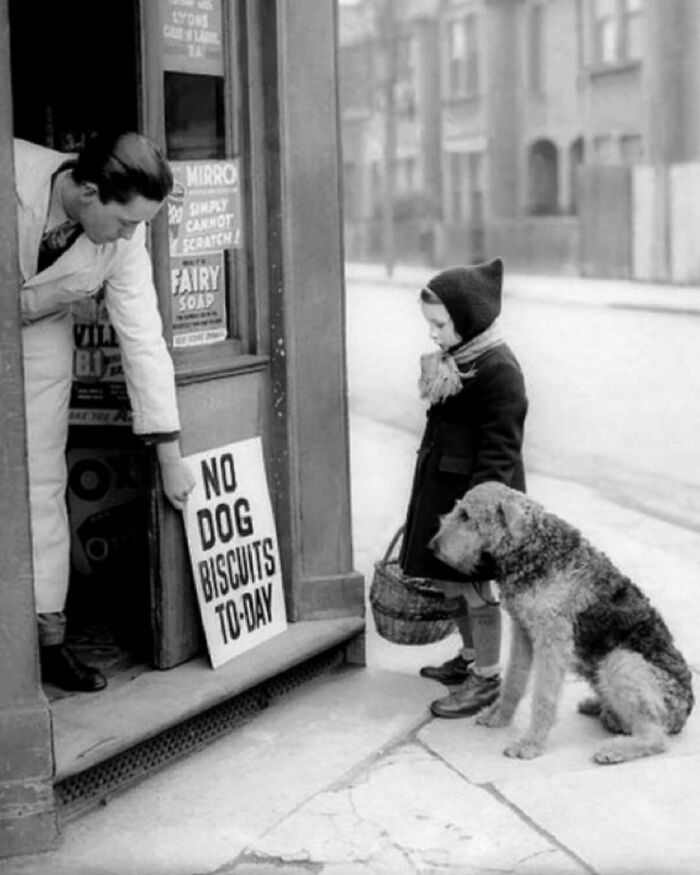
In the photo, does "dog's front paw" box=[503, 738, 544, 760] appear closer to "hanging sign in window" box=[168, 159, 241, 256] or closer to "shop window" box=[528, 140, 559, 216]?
"hanging sign in window" box=[168, 159, 241, 256]

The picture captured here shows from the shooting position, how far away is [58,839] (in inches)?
184

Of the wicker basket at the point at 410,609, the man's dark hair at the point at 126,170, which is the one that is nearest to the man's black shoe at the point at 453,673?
the wicker basket at the point at 410,609

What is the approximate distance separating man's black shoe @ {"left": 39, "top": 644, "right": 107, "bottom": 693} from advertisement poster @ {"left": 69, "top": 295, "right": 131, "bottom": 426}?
3.83 feet

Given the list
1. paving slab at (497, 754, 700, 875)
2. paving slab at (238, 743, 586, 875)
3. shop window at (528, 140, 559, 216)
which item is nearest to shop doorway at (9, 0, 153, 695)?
paving slab at (238, 743, 586, 875)

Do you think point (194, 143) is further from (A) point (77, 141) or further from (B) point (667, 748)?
(B) point (667, 748)

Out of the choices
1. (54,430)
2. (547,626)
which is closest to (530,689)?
(547,626)

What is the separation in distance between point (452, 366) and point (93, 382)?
5.02ft

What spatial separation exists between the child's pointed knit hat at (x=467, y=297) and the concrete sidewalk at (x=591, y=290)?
19237 mm

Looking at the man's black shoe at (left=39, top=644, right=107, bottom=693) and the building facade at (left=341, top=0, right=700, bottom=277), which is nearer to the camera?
the man's black shoe at (left=39, top=644, right=107, bottom=693)

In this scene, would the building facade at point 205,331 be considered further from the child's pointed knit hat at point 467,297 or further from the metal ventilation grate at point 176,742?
the child's pointed knit hat at point 467,297

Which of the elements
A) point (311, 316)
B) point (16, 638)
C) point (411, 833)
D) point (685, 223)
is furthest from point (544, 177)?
point (16, 638)

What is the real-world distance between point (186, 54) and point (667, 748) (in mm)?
2745

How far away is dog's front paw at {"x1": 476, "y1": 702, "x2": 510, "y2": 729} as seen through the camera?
5684 mm

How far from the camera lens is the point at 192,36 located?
569 cm
